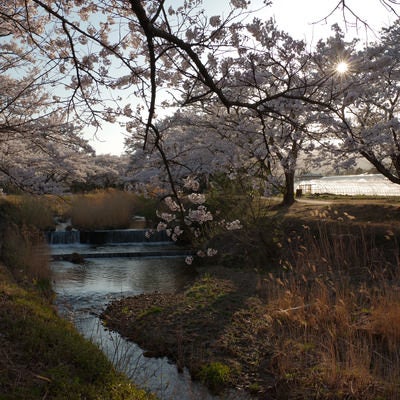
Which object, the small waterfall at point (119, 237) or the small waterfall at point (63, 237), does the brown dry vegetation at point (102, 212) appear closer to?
the small waterfall at point (119, 237)

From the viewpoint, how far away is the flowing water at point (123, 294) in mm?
5570

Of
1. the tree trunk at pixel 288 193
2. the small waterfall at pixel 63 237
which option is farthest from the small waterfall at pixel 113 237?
the tree trunk at pixel 288 193

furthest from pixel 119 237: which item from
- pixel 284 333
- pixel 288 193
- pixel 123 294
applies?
pixel 284 333

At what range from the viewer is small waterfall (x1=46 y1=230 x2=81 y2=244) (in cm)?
1755


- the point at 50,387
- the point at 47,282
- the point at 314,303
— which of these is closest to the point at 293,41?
the point at 314,303

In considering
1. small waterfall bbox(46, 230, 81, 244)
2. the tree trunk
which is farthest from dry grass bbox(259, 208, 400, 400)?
small waterfall bbox(46, 230, 81, 244)

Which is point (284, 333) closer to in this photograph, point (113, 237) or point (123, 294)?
point (123, 294)

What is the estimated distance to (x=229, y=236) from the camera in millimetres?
14062

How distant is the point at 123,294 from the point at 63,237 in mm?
8224

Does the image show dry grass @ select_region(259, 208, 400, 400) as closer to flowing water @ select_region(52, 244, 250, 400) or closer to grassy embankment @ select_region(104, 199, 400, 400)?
grassy embankment @ select_region(104, 199, 400, 400)

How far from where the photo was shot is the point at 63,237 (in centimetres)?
1775

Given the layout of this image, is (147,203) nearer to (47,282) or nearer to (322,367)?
(47,282)

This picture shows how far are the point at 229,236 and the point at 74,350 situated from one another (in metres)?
9.25

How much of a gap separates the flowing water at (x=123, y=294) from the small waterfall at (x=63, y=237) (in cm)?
72
